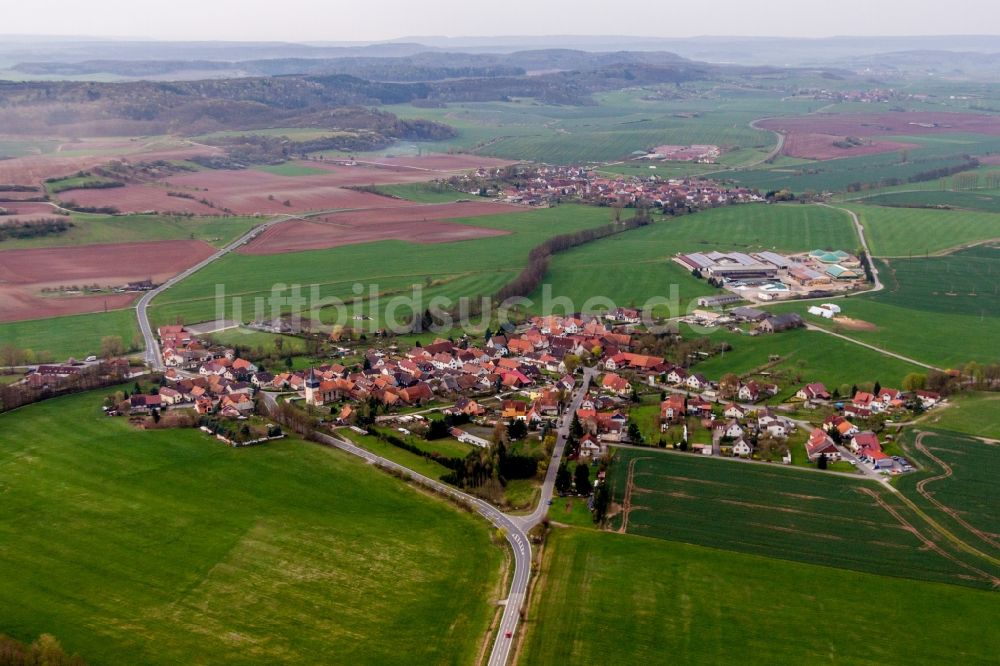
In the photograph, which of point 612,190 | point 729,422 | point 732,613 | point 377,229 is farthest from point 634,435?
point 612,190

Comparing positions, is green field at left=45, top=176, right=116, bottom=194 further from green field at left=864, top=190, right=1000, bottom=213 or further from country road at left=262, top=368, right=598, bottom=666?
green field at left=864, top=190, right=1000, bottom=213

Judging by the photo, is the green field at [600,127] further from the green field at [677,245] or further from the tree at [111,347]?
the tree at [111,347]

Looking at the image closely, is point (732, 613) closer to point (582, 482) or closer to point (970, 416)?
point (582, 482)

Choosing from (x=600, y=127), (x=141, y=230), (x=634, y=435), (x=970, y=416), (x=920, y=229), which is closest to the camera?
(x=634, y=435)

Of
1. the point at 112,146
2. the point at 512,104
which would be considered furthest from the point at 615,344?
the point at 512,104

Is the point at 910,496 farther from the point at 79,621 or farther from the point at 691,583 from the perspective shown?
the point at 79,621

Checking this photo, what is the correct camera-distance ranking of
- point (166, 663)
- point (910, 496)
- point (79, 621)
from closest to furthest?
point (166, 663), point (79, 621), point (910, 496)

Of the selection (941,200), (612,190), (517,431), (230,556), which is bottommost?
(230,556)
